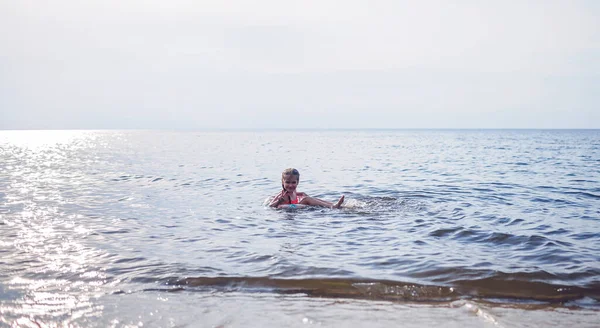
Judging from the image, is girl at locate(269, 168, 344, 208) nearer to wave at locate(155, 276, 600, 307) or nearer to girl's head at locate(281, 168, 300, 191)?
girl's head at locate(281, 168, 300, 191)

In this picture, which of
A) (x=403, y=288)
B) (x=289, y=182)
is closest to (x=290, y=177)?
(x=289, y=182)

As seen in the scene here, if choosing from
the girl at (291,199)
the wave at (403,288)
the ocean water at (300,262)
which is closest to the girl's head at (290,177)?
the girl at (291,199)

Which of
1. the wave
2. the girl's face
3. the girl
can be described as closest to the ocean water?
the wave

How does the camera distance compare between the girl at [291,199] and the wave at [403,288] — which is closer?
the wave at [403,288]

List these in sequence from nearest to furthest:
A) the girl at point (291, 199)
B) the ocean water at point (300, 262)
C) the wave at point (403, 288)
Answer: the ocean water at point (300, 262)
the wave at point (403, 288)
the girl at point (291, 199)

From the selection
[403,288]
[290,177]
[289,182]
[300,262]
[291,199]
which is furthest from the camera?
[291,199]

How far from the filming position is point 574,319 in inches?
208

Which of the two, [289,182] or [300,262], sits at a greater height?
[289,182]

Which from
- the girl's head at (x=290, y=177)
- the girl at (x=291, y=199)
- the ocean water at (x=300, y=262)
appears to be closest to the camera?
the ocean water at (x=300, y=262)

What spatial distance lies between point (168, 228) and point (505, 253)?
7029mm

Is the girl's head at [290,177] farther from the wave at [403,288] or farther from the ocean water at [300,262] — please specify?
the wave at [403,288]

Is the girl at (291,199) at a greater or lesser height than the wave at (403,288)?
greater

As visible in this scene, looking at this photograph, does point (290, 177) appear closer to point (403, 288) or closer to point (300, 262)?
point (300, 262)

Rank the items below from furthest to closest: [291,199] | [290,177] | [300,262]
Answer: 1. [291,199]
2. [290,177]
3. [300,262]
